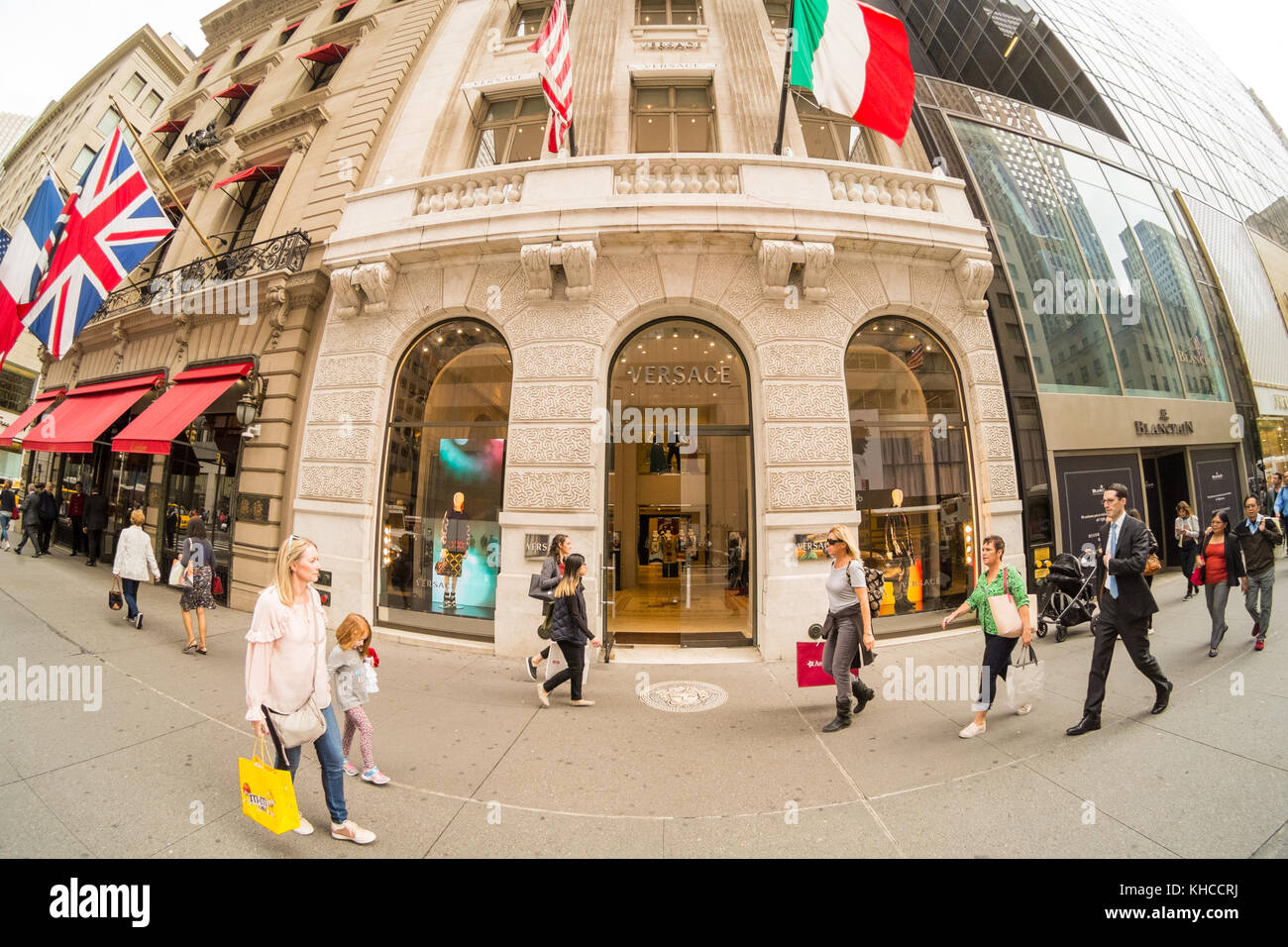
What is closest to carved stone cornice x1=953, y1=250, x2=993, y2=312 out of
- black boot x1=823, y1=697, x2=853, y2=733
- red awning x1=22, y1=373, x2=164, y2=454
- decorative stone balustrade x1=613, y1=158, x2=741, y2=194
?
decorative stone balustrade x1=613, y1=158, x2=741, y2=194

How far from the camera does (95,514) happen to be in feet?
40.4

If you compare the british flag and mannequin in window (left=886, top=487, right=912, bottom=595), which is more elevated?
the british flag

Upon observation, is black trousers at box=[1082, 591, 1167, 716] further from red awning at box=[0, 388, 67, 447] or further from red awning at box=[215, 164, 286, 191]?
red awning at box=[0, 388, 67, 447]

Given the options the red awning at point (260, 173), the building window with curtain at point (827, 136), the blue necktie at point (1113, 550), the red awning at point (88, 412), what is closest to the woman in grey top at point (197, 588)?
the red awning at point (88, 412)

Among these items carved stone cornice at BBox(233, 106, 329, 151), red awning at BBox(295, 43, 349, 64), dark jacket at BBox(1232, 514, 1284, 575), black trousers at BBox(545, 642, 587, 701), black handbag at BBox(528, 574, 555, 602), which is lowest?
black trousers at BBox(545, 642, 587, 701)

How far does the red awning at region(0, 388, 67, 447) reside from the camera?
1372 centimetres

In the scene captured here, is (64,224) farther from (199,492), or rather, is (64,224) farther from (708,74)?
(708,74)

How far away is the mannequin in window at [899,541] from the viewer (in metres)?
8.16

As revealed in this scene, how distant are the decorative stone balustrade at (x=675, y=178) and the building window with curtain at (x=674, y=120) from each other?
1.84 m

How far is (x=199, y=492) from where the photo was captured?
1060cm

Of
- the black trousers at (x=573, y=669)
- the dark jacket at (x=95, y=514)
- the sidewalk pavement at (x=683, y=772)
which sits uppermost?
the dark jacket at (x=95, y=514)

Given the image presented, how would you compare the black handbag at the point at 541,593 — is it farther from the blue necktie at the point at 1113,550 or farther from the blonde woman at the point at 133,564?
the blonde woman at the point at 133,564

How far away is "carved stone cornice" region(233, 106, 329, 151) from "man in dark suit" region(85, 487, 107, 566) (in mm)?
10709

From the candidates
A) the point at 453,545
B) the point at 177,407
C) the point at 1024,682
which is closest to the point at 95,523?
the point at 177,407
